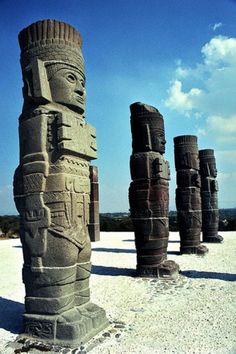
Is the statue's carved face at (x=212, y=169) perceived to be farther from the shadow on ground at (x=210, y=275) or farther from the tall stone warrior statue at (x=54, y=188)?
the tall stone warrior statue at (x=54, y=188)

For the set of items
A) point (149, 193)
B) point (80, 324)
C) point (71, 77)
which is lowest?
point (80, 324)

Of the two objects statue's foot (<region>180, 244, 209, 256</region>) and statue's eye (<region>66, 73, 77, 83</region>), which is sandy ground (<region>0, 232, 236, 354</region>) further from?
statue's eye (<region>66, 73, 77, 83</region>)

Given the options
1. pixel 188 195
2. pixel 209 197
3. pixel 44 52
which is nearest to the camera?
pixel 44 52

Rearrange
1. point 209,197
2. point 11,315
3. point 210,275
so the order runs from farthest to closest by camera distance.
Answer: point 209,197
point 210,275
point 11,315

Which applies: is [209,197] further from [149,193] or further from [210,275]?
[149,193]

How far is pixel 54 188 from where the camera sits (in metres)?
5.00

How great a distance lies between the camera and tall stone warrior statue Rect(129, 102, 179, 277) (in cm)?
A: 902

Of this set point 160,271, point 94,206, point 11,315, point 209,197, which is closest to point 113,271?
point 160,271

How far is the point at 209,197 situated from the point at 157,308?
10.1m

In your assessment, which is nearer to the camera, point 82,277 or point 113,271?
point 82,277

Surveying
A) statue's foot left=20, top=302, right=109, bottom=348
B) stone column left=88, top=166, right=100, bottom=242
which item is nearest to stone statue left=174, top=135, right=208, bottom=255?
stone column left=88, top=166, right=100, bottom=242

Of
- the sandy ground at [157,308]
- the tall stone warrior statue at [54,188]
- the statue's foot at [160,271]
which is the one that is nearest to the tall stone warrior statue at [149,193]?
the statue's foot at [160,271]

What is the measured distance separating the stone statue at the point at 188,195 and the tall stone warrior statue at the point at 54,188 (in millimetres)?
7705

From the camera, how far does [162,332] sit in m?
5.23
